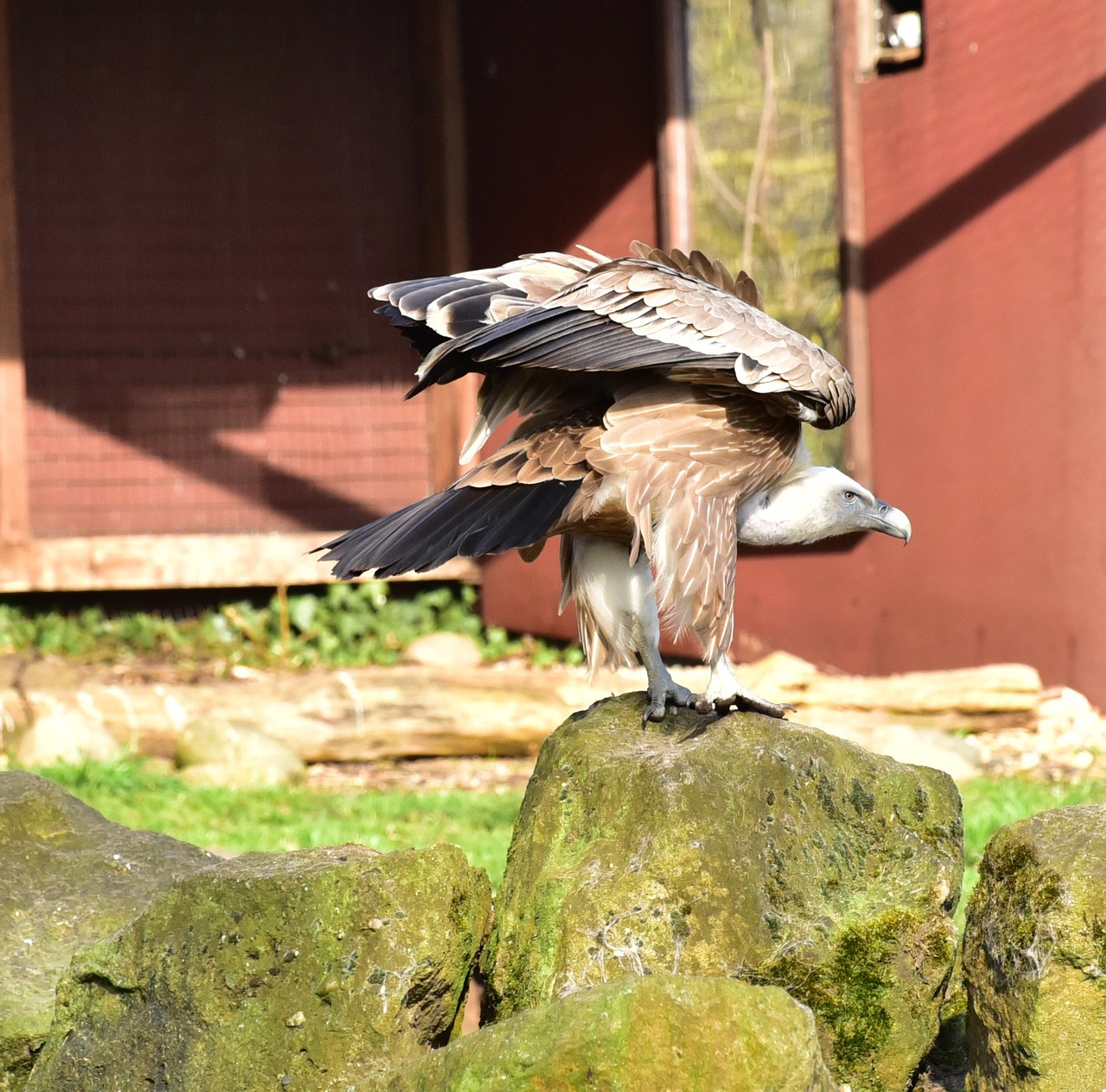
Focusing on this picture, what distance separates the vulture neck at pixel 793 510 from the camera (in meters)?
4.00

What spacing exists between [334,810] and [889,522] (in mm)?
3101

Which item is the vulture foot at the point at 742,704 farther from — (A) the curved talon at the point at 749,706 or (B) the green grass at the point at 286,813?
(B) the green grass at the point at 286,813

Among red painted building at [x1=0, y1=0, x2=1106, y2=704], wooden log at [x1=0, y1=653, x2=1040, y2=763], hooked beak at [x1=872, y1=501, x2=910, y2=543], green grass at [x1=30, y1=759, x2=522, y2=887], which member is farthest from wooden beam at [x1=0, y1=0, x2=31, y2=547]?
hooked beak at [x1=872, y1=501, x2=910, y2=543]

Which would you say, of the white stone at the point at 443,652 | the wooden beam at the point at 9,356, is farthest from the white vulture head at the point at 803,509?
the wooden beam at the point at 9,356

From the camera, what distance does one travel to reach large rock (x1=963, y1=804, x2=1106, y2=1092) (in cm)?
280

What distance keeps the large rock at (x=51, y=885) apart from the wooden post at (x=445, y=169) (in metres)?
6.21

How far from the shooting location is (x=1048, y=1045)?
110 inches

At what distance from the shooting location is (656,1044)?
2.33 metres

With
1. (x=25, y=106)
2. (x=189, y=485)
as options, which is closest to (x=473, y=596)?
(x=189, y=485)

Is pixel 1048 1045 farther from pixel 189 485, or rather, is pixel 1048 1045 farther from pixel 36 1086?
pixel 189 485

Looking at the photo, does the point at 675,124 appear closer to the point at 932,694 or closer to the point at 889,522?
the point at 932,694

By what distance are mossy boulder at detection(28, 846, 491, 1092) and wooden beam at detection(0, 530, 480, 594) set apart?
261 inches

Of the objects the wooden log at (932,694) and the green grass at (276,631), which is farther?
the green grass at (276,631)

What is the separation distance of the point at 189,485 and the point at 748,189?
4164 mm
